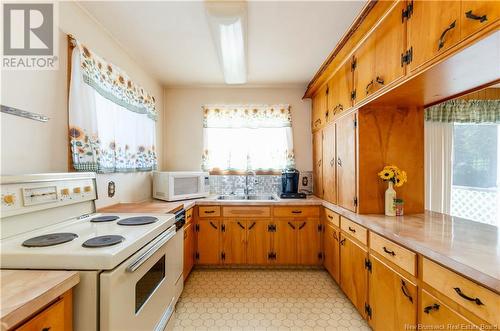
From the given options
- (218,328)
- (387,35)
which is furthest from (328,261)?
(387,35)

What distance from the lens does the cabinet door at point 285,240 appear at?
265 centimetres

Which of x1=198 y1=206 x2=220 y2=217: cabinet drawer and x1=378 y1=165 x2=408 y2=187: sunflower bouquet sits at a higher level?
x1=378 y1=165 x2=408 y2=187: sunflower bouquet

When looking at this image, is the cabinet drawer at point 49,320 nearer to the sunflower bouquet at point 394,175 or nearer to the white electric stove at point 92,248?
the white electric stove at point 92,248

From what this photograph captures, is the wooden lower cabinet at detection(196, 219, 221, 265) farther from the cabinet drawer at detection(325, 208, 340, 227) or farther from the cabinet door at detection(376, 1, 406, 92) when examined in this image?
the cabinet door at detection(376, 1, 406, 92)

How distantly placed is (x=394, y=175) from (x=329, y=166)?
32.2 inches

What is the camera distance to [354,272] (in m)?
1.87

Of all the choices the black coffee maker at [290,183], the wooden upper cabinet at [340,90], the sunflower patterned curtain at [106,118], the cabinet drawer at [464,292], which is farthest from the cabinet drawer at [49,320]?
the black coffee maker at [290,183]

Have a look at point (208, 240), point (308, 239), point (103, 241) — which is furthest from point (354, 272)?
point (103, 241)

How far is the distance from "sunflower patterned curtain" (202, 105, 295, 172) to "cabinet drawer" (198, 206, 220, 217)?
73cm

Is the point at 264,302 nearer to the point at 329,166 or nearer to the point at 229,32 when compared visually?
the point at 329,166

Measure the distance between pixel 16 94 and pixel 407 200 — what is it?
8.90 feet

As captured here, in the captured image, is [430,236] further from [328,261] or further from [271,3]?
[271,3]

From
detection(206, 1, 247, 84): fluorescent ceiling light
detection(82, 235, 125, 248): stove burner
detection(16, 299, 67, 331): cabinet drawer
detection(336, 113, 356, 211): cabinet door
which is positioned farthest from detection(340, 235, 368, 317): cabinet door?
detection(206, 1, 247, 84): fluorescent ceiling light

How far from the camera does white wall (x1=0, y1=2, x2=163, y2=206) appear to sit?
119 centimetres
